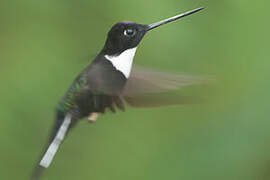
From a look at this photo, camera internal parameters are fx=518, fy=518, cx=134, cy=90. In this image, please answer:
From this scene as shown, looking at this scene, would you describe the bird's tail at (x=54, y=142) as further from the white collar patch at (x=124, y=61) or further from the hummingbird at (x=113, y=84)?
the white collar patch at (x=124, y=61)

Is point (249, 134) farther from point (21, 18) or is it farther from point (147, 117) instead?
point (21, 18)

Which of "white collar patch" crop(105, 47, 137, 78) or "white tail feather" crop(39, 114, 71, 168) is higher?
"white collar patch" crop(105, 47, 137, 78)

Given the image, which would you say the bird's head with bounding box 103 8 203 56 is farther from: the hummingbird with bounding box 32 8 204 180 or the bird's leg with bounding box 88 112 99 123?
the bird's leg with bounding box 88 112 99 123

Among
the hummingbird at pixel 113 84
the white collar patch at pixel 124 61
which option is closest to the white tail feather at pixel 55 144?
the hummingbird at pixel 113 84

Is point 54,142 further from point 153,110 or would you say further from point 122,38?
point 153,110

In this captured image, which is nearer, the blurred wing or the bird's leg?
the blurred wing

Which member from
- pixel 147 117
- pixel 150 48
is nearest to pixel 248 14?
pixel 150 48

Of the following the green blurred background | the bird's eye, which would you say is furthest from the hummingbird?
the green blurred background

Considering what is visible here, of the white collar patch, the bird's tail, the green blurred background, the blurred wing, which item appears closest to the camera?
the blurred wing

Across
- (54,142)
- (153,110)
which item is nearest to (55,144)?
(54,142)
